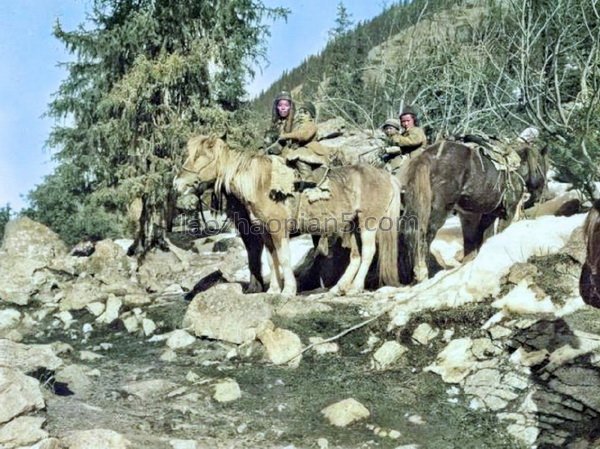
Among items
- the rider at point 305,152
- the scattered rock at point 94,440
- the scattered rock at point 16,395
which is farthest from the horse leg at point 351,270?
the scattered rock at point 94,440

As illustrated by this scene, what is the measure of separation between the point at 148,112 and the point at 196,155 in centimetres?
946

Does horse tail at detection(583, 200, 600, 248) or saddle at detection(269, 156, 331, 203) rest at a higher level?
saddle at detection(269, 156, 331, 203)

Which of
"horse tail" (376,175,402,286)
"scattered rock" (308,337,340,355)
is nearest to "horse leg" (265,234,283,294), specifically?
"horse tail" (376,175,402,286)

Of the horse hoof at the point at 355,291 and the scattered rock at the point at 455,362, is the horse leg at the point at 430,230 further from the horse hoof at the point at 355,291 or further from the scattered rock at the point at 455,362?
the scattered rock at the point at 455,362

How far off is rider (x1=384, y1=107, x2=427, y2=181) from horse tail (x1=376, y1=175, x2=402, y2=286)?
3.28ft

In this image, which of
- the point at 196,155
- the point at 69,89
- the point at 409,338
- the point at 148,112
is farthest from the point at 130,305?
the point at 69,89

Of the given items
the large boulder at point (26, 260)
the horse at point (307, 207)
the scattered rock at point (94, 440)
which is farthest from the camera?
the large boulder at point (26, 260)

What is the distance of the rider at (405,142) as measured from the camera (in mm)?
11555

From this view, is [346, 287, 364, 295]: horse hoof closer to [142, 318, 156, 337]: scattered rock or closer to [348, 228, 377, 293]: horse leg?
[348, 228, 377, 293]: horse leg

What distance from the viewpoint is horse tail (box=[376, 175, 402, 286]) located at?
10.4 metres

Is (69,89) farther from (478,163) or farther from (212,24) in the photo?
(478,163)

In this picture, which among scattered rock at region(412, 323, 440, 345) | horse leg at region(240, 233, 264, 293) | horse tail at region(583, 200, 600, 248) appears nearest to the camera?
horse tail at region(583, 200, 600, 248)

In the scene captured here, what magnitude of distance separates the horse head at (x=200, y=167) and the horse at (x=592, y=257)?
6.07 meters

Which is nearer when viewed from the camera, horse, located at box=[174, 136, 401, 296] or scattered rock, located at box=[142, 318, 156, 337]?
scattered rock, located at box=[142, 318, 156, 337]
